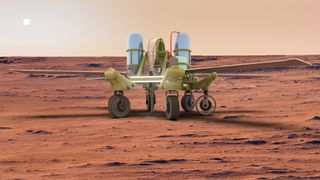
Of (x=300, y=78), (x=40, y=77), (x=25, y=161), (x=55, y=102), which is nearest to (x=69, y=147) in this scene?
(x=25, y=161)

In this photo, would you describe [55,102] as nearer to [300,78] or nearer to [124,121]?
[124,121]

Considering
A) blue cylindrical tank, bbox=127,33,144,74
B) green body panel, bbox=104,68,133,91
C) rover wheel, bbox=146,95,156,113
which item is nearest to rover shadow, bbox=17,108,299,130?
rover wheel, bbox=146,95,156,113

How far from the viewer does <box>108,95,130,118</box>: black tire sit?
13.4 m

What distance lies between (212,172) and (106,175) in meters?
1.36

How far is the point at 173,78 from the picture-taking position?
12.3m

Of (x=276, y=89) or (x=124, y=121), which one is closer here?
(x=124, y=121)

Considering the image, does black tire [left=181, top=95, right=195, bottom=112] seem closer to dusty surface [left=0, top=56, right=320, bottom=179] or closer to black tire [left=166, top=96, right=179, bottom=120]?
dusty surface [left=0, top=56, right=320, bottom=179]

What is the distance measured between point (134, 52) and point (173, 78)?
243cm

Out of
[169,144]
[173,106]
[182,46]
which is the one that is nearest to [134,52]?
[182,46]

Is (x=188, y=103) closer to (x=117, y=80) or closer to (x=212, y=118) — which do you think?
(x=212, y=118)

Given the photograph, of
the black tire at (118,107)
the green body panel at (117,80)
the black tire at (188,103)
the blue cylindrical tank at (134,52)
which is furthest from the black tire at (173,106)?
the black tire at (188,103)

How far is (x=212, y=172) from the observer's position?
6.99 meters

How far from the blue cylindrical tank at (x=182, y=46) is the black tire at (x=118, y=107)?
189 centimetres

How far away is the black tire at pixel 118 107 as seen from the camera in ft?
44.0
